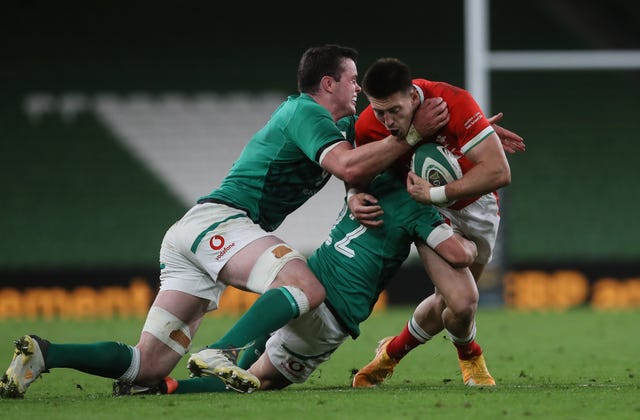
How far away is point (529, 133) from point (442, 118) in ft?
36.1

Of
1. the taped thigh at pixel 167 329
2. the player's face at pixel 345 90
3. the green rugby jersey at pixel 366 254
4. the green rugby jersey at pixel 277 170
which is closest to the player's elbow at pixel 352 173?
the green rugby jersey at pixel 277 170

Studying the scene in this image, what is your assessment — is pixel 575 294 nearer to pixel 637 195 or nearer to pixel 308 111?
pixel 637 195

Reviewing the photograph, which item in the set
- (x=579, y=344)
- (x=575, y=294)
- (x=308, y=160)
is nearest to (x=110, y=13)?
(x=575, y=294)

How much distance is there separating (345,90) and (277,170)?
56 centimetres

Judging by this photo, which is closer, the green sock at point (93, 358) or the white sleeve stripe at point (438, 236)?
the green sock at point (93, 358)

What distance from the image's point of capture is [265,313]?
5.02 metres

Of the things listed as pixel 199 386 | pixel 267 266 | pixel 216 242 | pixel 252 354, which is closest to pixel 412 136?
pixel 267 266

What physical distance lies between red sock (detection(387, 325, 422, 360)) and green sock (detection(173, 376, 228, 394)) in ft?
2.97

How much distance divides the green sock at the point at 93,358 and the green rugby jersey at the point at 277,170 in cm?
89

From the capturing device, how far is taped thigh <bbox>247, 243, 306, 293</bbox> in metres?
5.18

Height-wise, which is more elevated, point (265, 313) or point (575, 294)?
point (265, 313)

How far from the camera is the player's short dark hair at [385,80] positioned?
5121mm

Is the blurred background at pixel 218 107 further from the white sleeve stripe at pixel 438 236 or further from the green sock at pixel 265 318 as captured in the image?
the green sock at pixel 265 318

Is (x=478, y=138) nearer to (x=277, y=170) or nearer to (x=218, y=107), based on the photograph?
(x=277, y=170)
